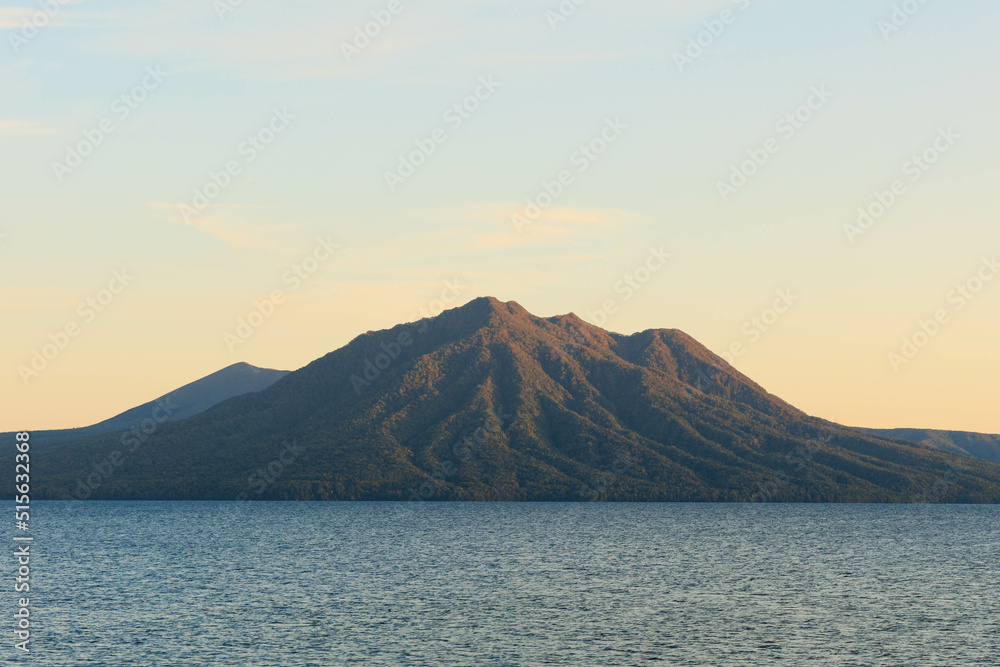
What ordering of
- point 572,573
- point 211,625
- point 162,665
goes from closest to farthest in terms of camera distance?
point 162,665 < point 211,625 < point 572,573

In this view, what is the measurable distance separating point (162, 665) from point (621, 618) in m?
42.6

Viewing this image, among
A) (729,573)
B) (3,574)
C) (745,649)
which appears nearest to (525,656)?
(745,649)

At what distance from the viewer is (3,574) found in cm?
12631

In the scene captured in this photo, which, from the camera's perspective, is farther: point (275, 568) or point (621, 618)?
point (275, 568)

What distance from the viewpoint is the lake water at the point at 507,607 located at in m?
78.1

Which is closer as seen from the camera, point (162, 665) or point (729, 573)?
point (162, 665)

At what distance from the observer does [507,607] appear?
10044cm

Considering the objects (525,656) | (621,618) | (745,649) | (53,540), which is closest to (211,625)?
(525,656)

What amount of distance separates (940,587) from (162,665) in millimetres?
94292

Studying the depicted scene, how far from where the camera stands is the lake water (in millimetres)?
78062

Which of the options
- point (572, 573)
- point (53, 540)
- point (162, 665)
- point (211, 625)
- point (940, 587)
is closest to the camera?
point (162, 665)

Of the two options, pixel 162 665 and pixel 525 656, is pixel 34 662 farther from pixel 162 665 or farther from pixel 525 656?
pixel 525 656

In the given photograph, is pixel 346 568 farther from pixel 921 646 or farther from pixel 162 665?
pixel 921 646

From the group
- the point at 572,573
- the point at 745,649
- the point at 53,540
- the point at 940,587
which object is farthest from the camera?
the point at 53,540
